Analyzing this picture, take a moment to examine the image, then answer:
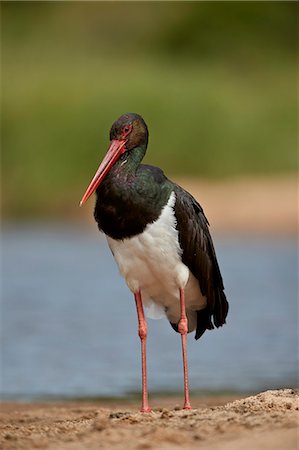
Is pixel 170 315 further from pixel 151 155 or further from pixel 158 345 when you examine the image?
pixel 151 155

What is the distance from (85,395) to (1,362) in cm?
156

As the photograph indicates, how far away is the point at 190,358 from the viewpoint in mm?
10727

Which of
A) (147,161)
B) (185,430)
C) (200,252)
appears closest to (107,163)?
(200,252)

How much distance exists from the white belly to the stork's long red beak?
32 cm

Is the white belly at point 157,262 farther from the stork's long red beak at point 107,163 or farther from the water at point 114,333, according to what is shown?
the water at point 114,333

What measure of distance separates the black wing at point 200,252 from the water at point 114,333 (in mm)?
1881

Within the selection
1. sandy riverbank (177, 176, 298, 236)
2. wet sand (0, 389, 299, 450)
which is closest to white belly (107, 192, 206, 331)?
wet sand (0, 389, 299, 450)

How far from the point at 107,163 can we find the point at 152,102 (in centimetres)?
1924

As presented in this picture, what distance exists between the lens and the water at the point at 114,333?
9.77m

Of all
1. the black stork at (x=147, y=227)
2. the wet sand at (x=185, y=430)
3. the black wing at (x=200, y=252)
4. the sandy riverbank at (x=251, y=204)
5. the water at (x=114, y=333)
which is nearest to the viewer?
the wet sand at (x=185, y=430)

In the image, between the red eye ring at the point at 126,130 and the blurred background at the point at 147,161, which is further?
the blurred background at the point at 147,161

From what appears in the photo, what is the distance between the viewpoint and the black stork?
22.2 feet

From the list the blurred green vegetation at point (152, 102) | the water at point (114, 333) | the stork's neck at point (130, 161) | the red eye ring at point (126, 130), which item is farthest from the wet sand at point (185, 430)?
the blurred green vegetation at point (152, 102)

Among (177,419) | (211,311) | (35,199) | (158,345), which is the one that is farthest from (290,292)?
(35,199)
